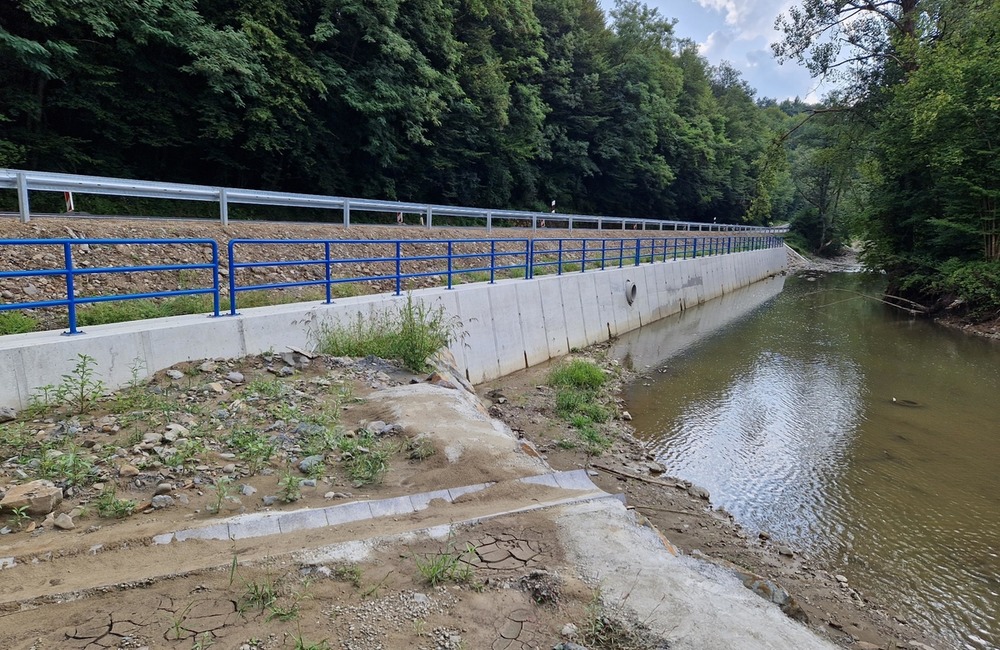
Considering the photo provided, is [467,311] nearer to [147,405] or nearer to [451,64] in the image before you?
[147,405]

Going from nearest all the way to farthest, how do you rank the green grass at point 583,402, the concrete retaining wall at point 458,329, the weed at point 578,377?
the concrete retaining wall at point 458,329, the green grass at point 583,402, the weed at point 578,377

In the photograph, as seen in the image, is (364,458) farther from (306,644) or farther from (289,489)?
(306,644)

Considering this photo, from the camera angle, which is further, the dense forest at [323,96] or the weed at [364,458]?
the dense forest at [323,96]

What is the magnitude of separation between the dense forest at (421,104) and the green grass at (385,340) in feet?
35.1

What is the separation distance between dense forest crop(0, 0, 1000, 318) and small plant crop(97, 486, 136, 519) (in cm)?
1316

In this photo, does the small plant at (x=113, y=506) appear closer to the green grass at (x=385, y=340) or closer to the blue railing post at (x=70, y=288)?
the blue railing post at (x=70, y=288)

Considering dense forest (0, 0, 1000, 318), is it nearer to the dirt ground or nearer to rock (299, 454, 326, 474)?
the dirt ground

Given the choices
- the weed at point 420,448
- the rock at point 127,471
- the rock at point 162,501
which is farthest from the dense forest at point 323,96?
the weed at point 420,448

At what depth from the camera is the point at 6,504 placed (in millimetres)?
3725

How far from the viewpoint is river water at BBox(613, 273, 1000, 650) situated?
18.0 feet

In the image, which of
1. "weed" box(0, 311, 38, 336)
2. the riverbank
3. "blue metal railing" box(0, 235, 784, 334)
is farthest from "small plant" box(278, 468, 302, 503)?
"weed" box(0, 311, 38, 336)

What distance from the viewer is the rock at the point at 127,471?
14.1 ft

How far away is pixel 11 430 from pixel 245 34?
14471 millimetres

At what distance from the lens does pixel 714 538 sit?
5602 millimetres
